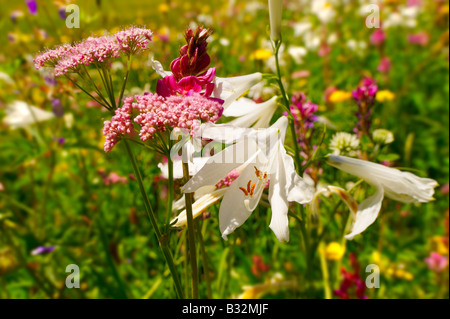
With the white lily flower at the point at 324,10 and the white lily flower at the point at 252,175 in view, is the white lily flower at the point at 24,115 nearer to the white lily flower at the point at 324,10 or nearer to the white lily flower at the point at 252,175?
the white lily flower at the point at 252,175

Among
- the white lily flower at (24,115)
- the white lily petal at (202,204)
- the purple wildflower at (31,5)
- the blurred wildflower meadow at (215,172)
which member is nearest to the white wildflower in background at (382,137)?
the blurred wildflower meadow at (215,172)

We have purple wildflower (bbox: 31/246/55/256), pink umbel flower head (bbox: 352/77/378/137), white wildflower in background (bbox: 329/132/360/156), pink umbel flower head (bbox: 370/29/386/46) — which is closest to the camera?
white wildflower in background (bbox: 329/132/360/156)

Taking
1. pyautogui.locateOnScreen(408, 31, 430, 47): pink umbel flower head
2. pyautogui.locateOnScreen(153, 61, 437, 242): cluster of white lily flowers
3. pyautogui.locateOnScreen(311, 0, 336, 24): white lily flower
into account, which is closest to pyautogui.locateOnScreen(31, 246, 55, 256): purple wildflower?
pyautogui.locateOnScreen(153, 61, 437, 242): cluster of white lily flowers

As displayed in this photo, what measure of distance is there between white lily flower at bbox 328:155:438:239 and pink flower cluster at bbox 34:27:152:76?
44 centimetres

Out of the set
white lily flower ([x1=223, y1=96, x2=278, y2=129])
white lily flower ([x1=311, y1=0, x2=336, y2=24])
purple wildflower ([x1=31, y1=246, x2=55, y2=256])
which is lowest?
purple wildflower ([x1=31, y1=246, x2=55, y2=256])

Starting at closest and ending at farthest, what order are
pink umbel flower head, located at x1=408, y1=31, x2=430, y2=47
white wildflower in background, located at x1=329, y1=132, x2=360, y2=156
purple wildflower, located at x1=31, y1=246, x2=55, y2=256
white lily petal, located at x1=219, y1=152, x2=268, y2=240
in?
white lily petal, located at x1=219, y1=152, x2=268, y2=240 → white wildflower in background, located at x1=329, y1=132, x2=360, y2=156 → purple wildflower, located at x1=31, y1=246, x2=55, y2=256 → pink umbel flower head, located at x1=408, y1=31, x2=430, y2=47

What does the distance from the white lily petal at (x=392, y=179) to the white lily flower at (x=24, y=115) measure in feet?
4.71

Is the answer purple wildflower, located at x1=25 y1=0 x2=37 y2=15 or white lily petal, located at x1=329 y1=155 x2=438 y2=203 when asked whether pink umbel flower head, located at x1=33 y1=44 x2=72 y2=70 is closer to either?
white lily petal, located at x1=329 y1=155 x2=438 y2=203

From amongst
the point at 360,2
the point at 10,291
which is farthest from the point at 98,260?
the point at 360,2

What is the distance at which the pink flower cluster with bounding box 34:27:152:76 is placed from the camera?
729 millimetres

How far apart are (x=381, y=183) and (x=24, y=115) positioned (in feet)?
5.40

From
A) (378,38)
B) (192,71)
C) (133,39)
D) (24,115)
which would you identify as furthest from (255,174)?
(378,38)

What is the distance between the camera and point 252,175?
847 mm

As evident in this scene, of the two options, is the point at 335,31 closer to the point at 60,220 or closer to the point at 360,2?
the point at 360,2
